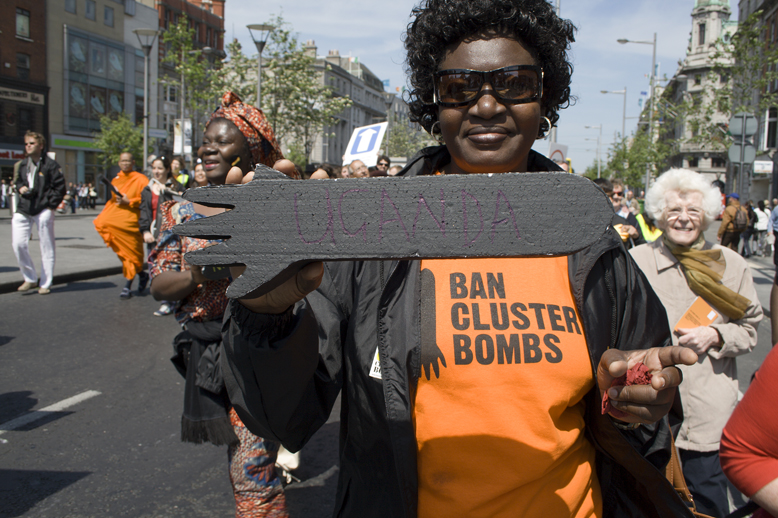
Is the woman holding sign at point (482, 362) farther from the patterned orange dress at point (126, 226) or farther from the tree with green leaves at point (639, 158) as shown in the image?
the tree with green leaves at point (639, 158)

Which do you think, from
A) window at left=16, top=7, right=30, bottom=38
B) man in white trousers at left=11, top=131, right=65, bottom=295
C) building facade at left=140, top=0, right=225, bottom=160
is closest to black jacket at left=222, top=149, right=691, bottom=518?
man in white trousers at left=11, top=131, right=65, bottom=295

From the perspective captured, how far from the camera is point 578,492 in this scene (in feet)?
4.76

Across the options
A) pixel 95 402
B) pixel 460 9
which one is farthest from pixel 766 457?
pixel 95 402

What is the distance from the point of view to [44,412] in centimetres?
425

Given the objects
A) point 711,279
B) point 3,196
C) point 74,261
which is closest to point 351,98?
point 3,196

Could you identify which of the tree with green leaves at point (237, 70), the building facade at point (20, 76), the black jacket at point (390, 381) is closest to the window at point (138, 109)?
the building facade at point (20, 76)

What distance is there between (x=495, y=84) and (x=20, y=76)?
1551 inches

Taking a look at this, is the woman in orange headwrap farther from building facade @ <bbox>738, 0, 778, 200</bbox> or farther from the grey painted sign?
building facade @ <bbox>738, 0, 778, 200</bbox>

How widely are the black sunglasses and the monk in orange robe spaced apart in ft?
25.1

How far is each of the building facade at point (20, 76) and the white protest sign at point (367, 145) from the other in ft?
93.8

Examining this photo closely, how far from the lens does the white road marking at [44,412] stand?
3.99 meters

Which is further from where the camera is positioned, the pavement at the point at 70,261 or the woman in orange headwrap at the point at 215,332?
the pavement at the point at 70,261

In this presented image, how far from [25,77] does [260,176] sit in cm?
3966

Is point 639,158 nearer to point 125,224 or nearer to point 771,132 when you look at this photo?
point 771,132
